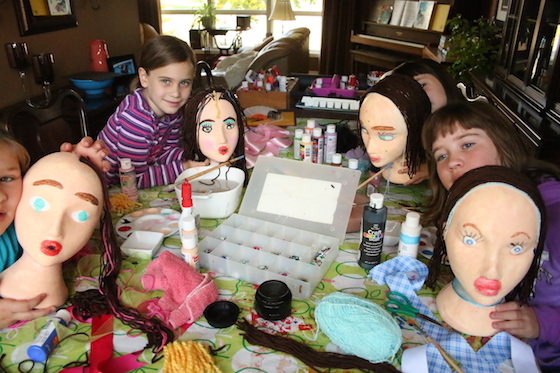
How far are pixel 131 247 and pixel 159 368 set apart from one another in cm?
44

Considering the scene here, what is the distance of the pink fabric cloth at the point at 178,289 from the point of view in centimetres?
93

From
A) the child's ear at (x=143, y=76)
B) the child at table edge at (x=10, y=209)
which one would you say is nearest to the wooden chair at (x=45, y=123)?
the child at table edge at (x=10, y=209)

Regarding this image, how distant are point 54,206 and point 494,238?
0.91 metres

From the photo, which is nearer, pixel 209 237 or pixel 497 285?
pixel 497 285

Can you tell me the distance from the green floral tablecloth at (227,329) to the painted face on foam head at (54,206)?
16 centimetres

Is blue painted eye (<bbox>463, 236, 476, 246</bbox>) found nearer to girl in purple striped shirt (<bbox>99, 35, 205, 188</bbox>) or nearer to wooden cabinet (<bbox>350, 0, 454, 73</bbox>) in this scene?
girl in purple striped shirt (<bbox>99, 35, 205, 188</bbox>)

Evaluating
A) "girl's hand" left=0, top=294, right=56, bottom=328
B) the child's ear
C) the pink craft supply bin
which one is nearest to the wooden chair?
the child's ear

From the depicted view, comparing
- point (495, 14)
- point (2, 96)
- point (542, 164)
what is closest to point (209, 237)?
point (542, 164)

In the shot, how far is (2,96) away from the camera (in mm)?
2488

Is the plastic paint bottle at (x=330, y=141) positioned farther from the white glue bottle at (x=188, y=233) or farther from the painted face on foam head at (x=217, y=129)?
the white glue bottle at (x=188, y=233)

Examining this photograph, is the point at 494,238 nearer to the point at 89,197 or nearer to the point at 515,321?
the point at 515,321

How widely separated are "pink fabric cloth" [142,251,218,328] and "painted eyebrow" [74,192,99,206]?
21cm

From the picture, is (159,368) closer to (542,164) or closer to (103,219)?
(103,219)

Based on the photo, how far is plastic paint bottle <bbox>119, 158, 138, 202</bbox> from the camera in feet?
4.75
